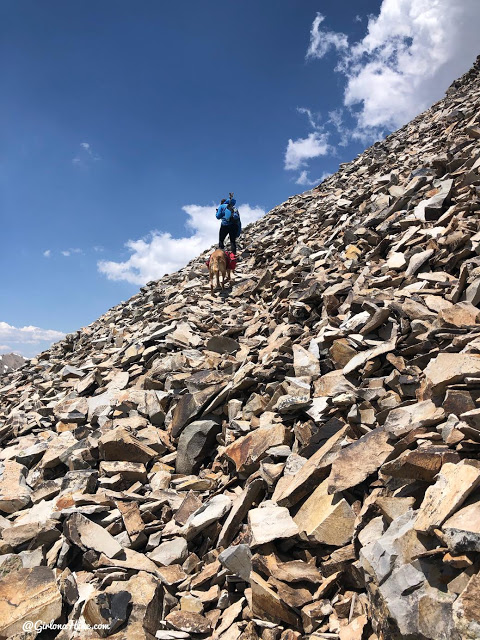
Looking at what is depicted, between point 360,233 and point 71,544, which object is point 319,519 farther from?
point 360,233

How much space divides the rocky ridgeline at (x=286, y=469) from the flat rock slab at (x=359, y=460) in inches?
0.8

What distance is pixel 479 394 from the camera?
381 centimetres

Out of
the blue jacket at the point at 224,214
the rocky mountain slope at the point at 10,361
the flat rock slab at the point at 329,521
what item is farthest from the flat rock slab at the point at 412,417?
the rocky mountain slope at the point at 10,361

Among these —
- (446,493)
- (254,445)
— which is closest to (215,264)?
(254,445)

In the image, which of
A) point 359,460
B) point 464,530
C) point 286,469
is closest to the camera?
point 464,530

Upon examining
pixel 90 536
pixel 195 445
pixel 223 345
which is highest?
pixel 223 345

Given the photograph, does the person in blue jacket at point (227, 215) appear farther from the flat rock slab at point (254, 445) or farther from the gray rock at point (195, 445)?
the flat rock slab at point (254, 445)

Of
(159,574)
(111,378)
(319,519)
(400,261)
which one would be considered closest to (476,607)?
(319,519)

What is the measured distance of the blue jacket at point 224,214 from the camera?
18.9 meters

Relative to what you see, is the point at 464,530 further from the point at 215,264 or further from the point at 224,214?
the point at 224,214

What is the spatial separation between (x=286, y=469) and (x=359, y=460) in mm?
1145

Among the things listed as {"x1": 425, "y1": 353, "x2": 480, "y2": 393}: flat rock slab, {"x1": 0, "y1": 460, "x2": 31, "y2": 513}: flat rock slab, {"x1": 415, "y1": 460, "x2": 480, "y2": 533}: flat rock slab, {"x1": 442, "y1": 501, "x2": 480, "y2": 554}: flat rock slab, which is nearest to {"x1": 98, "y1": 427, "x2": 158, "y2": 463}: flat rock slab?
{"x1": 0, "y1": 460, "x2": 31, "y2": 513}: flat rock slab

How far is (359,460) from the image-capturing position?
402 centimetres

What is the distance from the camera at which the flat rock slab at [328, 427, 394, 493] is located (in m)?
3.88
